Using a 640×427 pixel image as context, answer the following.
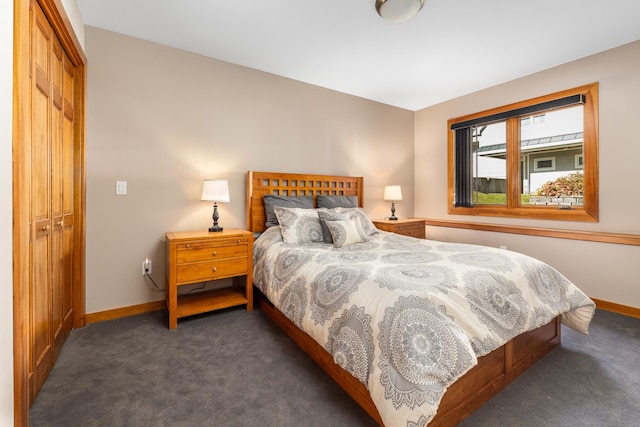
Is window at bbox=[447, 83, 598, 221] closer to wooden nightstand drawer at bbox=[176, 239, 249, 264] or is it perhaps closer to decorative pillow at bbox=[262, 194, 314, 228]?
decorative pillow at bbox=[262, 194, 314, 228]

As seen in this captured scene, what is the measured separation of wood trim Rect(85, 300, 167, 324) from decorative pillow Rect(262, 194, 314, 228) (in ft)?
4.20

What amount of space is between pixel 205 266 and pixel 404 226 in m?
2.52

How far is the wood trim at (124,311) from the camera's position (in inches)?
95.0

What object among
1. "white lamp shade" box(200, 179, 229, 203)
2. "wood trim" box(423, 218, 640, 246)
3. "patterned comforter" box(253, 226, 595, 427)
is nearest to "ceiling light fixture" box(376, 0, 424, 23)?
A: "patterned comforter" box(253, 226, 595, 427)

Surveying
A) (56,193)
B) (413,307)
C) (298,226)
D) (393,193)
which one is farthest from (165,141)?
(393,193)

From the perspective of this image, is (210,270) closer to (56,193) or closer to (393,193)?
(56,193)

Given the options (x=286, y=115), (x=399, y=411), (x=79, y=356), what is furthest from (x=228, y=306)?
(x=286, y=115)

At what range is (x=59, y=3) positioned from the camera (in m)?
1.63

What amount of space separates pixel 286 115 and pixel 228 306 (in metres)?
2.20

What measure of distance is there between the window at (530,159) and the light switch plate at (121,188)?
4.03 meters

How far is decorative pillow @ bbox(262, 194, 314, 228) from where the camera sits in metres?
2.99

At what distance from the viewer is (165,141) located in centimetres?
268

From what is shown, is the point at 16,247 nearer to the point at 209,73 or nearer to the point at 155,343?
the point at 155,343

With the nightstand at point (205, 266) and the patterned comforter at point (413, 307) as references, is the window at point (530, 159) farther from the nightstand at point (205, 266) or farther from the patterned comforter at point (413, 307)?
the nightstand at point (205, 266)
